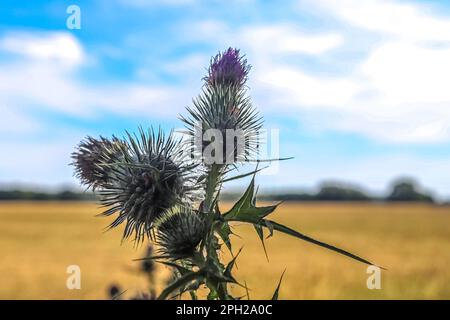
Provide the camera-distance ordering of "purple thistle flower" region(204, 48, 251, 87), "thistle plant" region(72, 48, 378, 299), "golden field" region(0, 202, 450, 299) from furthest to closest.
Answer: "golden field" region(0, 202, 450, 299) < "purple thistle flower" region(204, 48, 251, 87) < "thistle plant" region(72, 48, 378, 299)

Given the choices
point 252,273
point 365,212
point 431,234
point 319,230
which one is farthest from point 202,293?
point 365,212

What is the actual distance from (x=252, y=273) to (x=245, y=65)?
1574 centimetres

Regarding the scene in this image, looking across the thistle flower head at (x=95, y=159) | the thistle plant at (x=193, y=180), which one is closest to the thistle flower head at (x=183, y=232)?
the thistle plant at (x=193, y=180)

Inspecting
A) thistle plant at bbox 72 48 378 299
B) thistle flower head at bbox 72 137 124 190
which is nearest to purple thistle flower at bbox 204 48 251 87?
thistle plant at bbox 72 48 378 299

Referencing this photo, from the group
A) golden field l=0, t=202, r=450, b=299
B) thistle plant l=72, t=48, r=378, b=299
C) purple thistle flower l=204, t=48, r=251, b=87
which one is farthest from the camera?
golden field l=0, t=202, r=450, b=299

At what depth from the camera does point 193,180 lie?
269 cm

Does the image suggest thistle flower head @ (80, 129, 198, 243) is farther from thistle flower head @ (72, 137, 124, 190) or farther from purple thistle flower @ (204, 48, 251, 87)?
purple thistle flower @ (204, 48, 251, 87)

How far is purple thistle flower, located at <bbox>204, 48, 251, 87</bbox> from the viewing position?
9.86ft

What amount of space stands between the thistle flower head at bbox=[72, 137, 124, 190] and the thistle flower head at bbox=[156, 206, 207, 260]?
0.45m

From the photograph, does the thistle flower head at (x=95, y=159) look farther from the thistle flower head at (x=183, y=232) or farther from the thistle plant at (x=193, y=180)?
the thistle flower head at (x=183, y=232)

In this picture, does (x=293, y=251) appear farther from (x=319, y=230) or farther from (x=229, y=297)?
(x=229, y=297)

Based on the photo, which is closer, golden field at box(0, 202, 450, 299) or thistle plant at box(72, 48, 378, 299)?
thistle plant at box(72, 48, 378, 299)

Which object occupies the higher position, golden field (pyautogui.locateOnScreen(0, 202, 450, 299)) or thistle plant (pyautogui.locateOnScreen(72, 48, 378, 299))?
thistle plant (pyautogui.locateOnScreen(72, 48, 378, 299))
